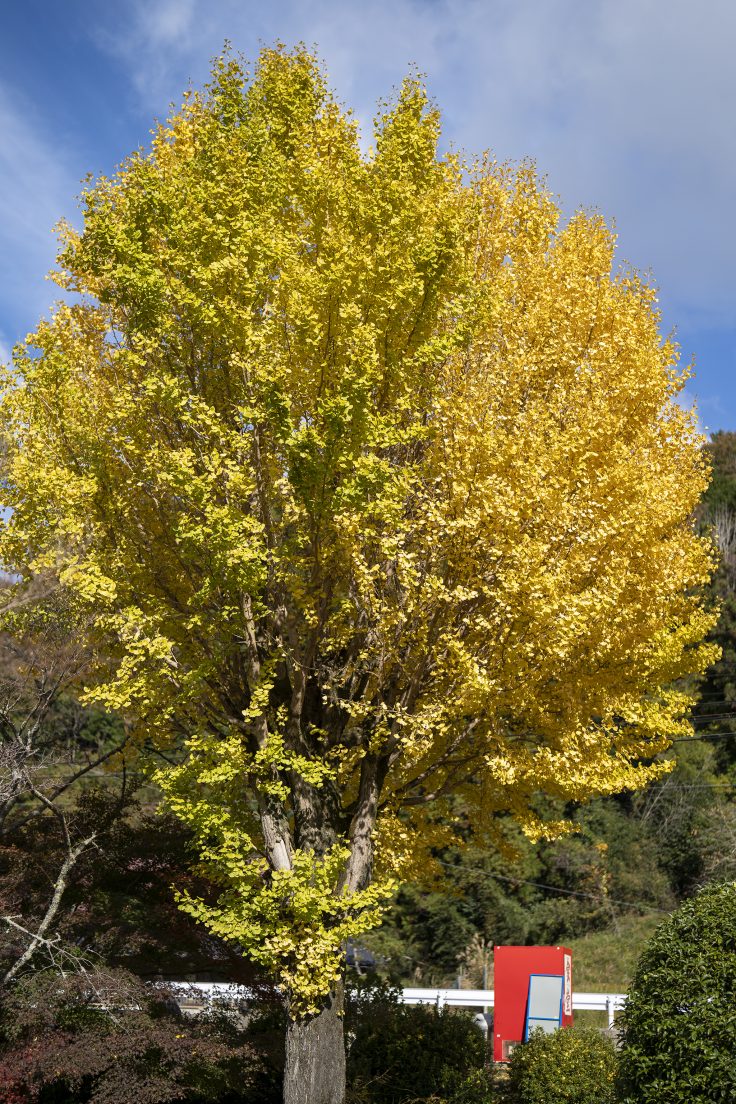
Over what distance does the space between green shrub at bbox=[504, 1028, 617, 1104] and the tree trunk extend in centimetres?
281

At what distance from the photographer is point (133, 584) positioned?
7.55m

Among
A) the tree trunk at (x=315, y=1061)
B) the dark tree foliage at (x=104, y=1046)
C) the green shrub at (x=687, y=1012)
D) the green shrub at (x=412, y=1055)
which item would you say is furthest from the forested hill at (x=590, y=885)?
the green shrub at (x=687, y=1012)

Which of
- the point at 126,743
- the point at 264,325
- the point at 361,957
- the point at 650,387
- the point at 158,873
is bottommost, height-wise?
the point at 361,957

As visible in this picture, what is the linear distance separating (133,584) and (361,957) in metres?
17.0

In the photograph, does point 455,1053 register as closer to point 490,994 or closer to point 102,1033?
point 102,1033

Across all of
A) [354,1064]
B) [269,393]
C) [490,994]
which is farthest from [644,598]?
[490,994]

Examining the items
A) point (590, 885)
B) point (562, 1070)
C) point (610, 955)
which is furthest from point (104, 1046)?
point (590, 885)

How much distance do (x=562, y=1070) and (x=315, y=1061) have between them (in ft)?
10.8

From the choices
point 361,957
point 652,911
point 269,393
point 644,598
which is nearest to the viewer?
point 269,393

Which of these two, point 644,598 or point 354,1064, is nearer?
point 644,598

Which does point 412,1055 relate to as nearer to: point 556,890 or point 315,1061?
point 315,1061

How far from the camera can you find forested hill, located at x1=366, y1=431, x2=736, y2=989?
71.7 ft

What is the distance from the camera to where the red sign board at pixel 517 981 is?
37.0 feet

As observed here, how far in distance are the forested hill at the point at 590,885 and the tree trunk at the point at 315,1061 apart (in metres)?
13.6
